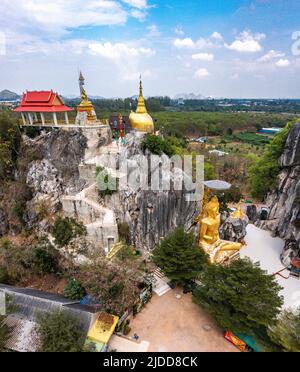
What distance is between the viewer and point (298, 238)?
1600 centimetres

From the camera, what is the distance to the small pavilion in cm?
2272

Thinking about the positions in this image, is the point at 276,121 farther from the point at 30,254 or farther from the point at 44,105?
the point at 30,254

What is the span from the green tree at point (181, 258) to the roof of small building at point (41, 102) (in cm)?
1765

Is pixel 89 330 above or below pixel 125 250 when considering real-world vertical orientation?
below

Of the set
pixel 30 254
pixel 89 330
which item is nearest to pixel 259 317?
pixel 89 330

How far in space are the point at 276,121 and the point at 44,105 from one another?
8645 centimetres

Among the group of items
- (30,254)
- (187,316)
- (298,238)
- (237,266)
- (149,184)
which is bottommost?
(187,316)

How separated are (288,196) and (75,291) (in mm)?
18910

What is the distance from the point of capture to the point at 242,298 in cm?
1081

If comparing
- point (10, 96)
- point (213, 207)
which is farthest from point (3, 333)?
point (10, 96)

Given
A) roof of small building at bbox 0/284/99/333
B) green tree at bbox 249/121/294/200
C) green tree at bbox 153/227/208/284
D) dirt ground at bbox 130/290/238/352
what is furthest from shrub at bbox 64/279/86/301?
green tree at bbox 249/121/294/200

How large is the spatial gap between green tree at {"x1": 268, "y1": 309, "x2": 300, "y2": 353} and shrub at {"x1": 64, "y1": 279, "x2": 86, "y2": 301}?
1040cm

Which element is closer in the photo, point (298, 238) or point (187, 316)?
point (187, 316)

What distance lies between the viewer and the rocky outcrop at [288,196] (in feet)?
57.4
